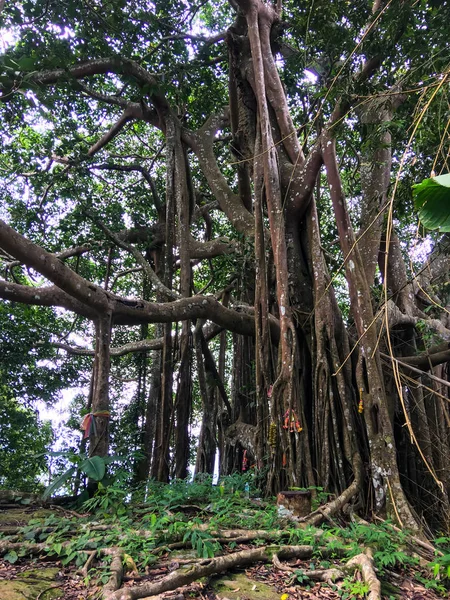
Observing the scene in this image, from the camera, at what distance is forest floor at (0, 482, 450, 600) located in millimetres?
2012

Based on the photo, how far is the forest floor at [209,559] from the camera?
2.01 m

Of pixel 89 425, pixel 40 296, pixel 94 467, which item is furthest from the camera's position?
pixel 40 296

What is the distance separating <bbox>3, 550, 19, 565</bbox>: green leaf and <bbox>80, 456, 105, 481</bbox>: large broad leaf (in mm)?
832

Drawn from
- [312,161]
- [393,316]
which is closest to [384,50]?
[312,161]

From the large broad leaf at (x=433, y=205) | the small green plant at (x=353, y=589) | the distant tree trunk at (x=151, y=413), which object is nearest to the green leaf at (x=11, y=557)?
the small green plant at (x=353, y=589)

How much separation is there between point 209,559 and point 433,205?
1.85 m

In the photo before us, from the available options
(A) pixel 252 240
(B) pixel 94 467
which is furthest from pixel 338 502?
(A) pixel 252 240

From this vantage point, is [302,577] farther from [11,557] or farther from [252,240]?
[252,240]

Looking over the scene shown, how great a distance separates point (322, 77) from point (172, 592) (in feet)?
16.6

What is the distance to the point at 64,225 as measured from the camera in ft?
21.9

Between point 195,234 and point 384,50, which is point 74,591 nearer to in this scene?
point 384,50

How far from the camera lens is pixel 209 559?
7.20ft

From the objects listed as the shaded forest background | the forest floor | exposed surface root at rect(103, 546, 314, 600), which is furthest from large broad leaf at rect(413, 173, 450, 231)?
exposed surface root at rect(103, 546, 314, 600)

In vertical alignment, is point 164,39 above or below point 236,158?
above
